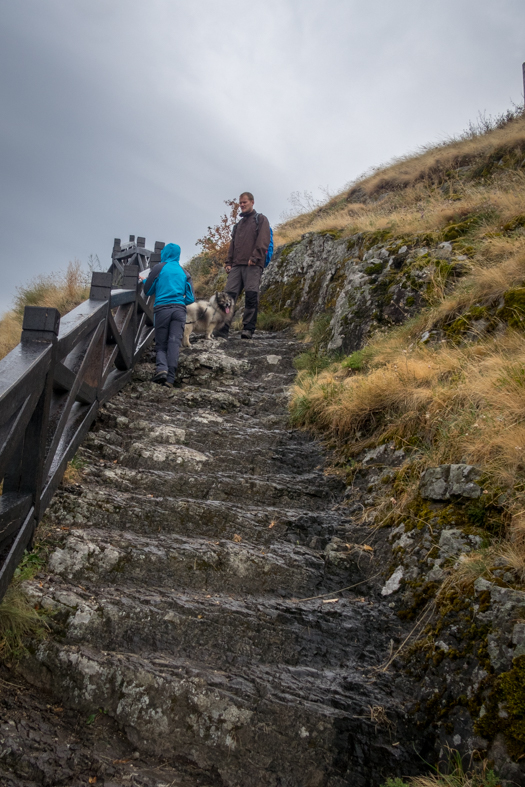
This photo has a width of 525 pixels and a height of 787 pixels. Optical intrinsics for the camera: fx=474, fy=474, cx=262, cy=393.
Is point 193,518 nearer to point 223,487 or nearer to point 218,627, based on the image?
point 223,487

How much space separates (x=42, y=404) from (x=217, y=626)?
1.44 metres

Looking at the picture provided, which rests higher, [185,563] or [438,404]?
[438,404]

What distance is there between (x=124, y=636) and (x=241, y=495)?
1.46 meters

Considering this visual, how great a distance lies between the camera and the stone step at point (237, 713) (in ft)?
5.93

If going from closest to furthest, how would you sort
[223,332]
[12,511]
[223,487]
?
1. [12,511]
2. [223,487]
3. [223,332]

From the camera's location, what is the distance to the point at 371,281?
6.53 meters

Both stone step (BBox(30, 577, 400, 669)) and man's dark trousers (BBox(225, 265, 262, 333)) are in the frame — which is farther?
man's dark trousers (BBox(225, 265, 262, 333))

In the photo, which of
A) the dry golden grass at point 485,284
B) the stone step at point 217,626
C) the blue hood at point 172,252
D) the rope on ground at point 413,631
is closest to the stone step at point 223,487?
the stone step at point 217,626

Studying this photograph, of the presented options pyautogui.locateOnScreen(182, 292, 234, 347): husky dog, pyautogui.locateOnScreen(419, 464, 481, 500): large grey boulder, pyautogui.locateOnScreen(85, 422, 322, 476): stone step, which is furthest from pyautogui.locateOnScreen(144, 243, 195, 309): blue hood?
pyautogui.locateOnScreen(419, 464, 481, 500): large grey boulder

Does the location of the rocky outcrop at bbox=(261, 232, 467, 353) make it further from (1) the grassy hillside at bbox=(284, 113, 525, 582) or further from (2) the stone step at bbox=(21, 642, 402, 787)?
(2) the stone step at bbox=(21, 642, 402, 787)

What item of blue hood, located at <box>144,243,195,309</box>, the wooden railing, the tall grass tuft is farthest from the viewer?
blue hood, located at <box>144,243,195,309</box>

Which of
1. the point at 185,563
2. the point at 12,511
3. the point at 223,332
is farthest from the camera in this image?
the point at 223,332

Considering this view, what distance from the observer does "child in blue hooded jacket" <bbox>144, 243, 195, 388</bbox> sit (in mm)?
5852

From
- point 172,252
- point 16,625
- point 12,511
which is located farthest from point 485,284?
point 16,625
